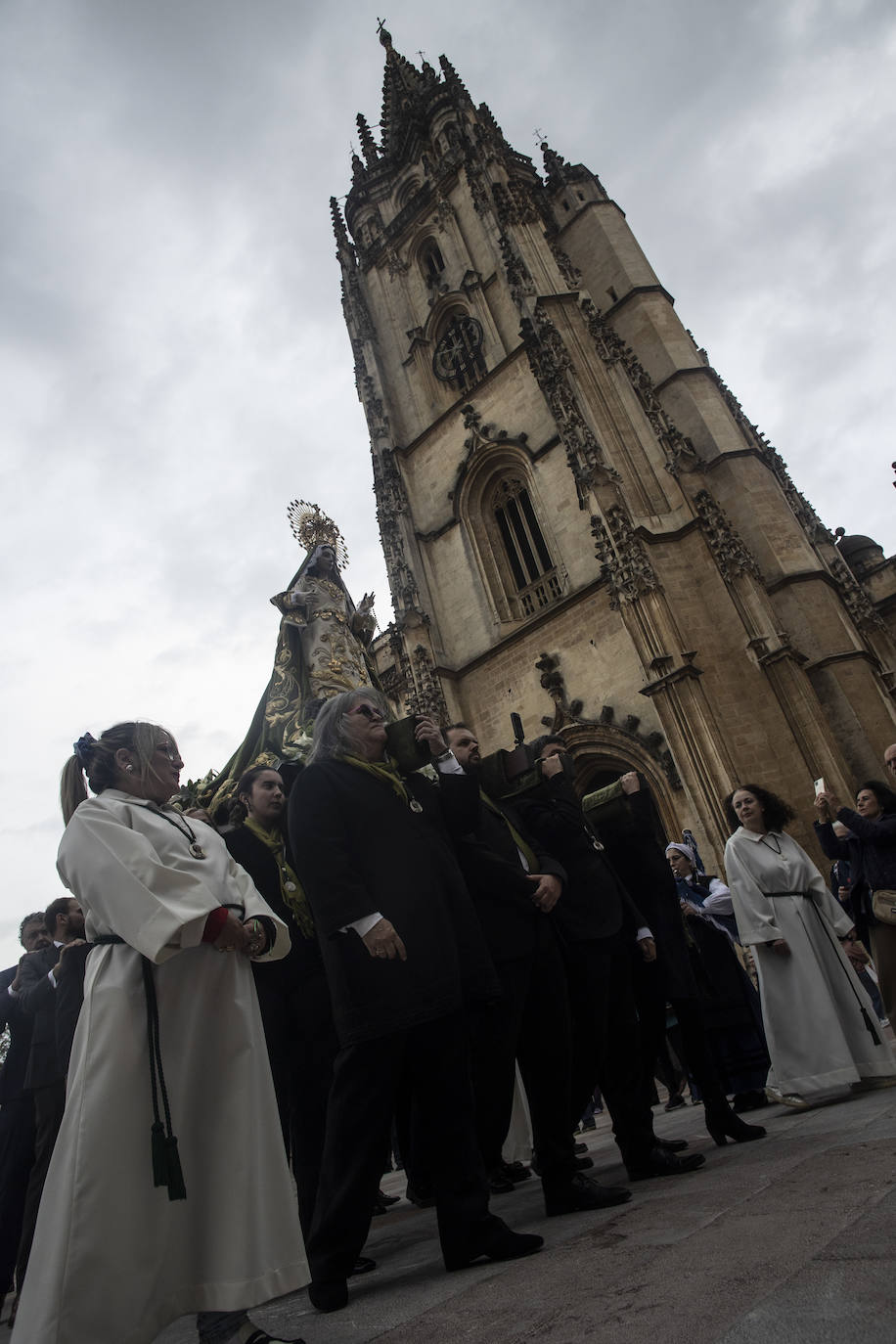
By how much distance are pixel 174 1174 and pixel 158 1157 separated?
52mm

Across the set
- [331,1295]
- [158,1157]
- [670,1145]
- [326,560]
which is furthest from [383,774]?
[326,560]

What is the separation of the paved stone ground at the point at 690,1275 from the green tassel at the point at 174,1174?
430mm

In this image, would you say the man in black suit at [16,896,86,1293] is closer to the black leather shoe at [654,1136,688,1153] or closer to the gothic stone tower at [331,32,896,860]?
the black leather shoe at [654,1136,688,1153]

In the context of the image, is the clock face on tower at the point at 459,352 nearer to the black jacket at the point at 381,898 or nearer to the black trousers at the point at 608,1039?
the black trousers at the point at 608,1039

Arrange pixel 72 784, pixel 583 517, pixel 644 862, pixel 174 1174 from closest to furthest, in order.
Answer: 1. pixel 174 1174
2. pixel 72 784
3. pixel 644 862
4. pixel 583 517

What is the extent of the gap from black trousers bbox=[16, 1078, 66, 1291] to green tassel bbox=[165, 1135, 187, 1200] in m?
2.61

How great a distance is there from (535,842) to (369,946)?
53.3 inches

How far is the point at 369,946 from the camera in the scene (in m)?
2.31

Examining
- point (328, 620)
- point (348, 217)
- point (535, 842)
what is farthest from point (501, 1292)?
point (348, 217)

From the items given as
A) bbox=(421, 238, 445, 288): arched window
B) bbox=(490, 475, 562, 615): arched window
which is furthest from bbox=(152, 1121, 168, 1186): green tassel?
bbox=(421, 238, 445, 288): arched window

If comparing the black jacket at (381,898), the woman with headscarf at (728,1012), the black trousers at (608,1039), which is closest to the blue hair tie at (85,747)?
the black jacket at (381,898)

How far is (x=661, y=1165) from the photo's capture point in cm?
296

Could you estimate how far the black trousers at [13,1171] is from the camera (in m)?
4.38

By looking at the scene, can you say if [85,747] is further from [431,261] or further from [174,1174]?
[431,261]
